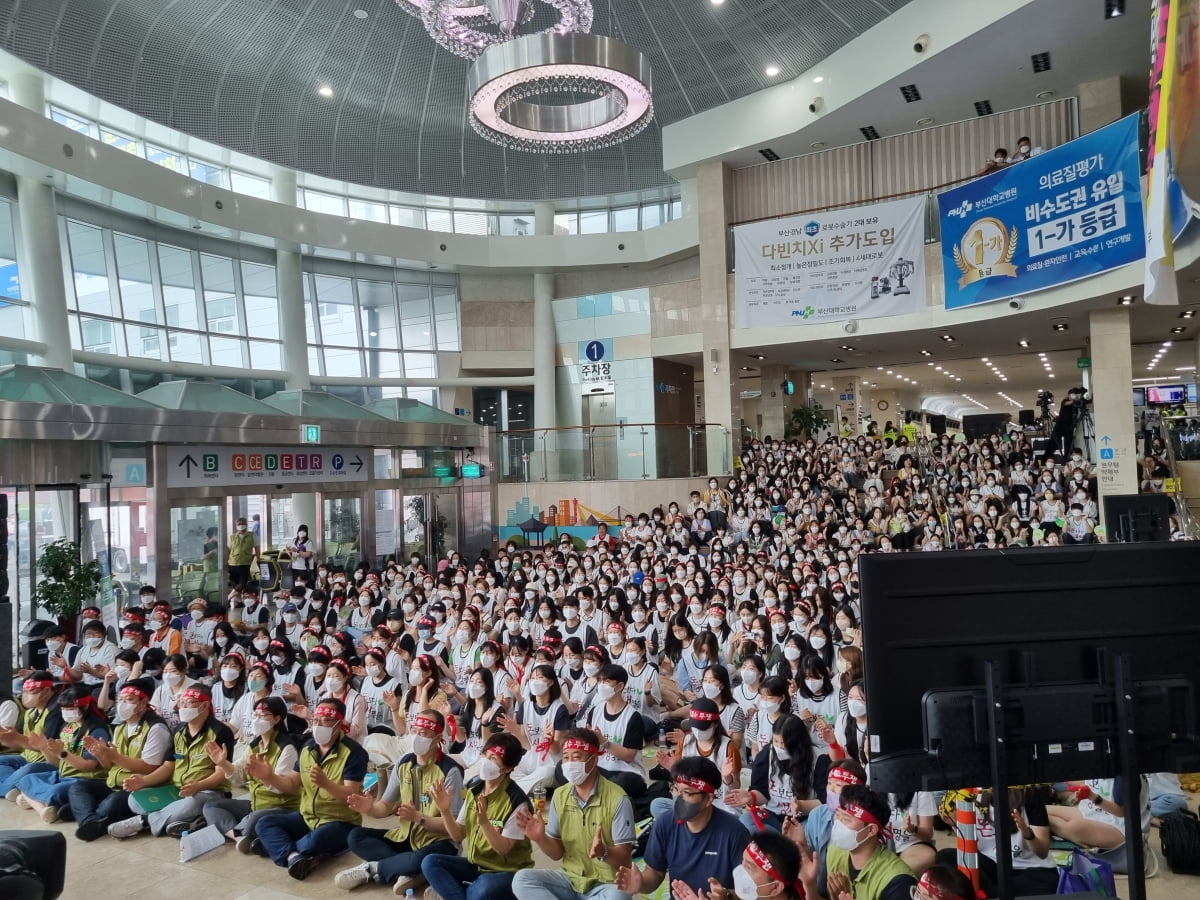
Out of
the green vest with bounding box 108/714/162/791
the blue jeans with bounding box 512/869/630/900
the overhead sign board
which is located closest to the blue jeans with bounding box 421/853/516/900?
the blue jeans with bounding box 512/869/630/900

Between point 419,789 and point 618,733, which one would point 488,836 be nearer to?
point 419,789

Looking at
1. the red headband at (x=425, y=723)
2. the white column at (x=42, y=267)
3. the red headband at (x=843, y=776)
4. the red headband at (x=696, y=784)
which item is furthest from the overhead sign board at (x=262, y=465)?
the red headband at (x=843, y=776)

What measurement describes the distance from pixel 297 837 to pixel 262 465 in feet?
33.7

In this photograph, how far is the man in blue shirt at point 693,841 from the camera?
12.3 ft

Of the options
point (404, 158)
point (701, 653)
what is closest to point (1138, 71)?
point (701, 653)

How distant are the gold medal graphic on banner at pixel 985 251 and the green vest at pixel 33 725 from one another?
16108 mm

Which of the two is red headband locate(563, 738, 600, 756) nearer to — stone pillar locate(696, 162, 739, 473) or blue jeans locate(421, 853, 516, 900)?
blue jeans locate(421, 853, 516, 900)

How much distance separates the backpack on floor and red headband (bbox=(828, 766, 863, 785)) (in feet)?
6.71

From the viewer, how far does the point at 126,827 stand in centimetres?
570

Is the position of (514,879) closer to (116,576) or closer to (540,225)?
(116,576)

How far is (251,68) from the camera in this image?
18.9 metres

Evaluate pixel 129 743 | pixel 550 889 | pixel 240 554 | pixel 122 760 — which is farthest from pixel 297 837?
pixel 240 554

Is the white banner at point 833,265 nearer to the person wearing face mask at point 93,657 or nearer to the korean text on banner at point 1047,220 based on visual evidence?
the korean text on banner at point 1047,220

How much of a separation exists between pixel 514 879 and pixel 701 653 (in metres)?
3.60
